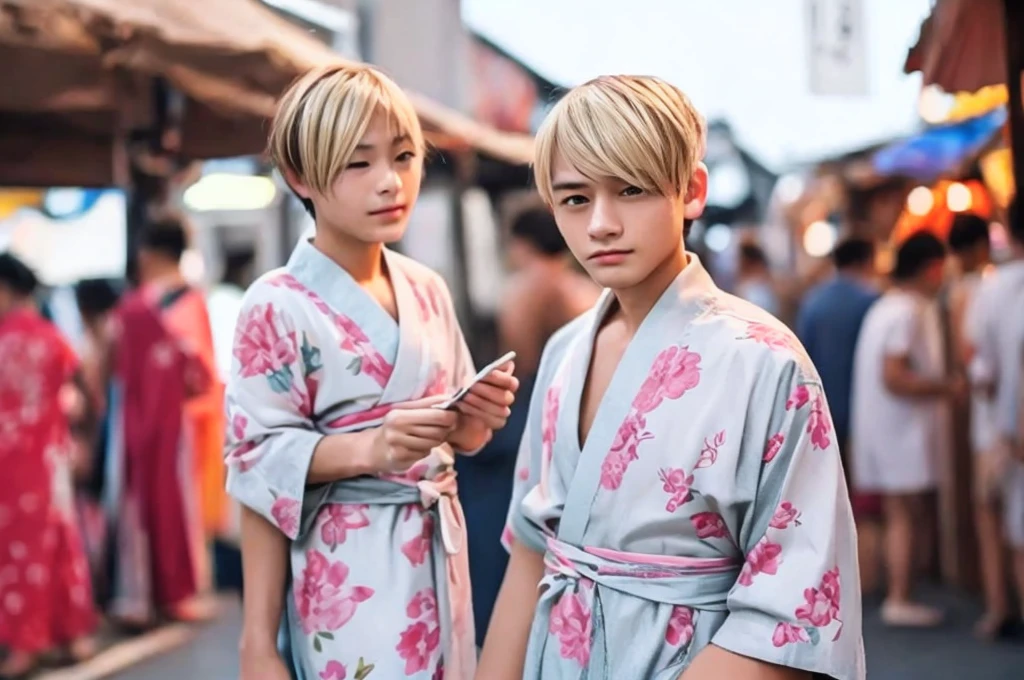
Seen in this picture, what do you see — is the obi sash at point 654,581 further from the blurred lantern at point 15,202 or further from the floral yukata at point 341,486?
the blurred lantern at point 15,202

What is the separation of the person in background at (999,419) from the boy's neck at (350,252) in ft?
7.26

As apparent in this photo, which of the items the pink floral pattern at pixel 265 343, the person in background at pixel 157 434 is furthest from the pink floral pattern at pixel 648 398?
the person in background at pixel 157 434

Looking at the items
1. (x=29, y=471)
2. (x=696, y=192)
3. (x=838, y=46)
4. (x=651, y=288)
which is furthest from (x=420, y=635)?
(x=29, y=471)

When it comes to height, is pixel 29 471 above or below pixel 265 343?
below

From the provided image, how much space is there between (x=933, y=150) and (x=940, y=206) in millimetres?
720

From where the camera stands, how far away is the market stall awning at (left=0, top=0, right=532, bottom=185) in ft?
9.15

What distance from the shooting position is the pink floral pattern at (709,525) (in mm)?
1489

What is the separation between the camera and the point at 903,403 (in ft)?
15.8

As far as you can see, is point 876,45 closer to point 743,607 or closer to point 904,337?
point 743,607

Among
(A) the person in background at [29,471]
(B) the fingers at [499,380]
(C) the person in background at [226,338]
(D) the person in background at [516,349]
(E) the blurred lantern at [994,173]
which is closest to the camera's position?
(B) the fingers at [499,380]

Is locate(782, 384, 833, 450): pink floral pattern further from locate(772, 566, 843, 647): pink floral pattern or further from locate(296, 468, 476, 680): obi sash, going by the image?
locate(296, 468, 476, 680): obi sash

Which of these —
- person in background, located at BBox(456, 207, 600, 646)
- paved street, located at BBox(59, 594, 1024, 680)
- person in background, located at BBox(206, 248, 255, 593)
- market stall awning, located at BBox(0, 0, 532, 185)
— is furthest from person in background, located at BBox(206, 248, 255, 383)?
person in background, located at BBox(456, 207, 600, 646)

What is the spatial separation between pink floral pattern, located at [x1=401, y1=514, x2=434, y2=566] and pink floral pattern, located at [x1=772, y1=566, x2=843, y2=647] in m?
0.63

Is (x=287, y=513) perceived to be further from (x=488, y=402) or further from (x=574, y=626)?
(x=574, y=626)
